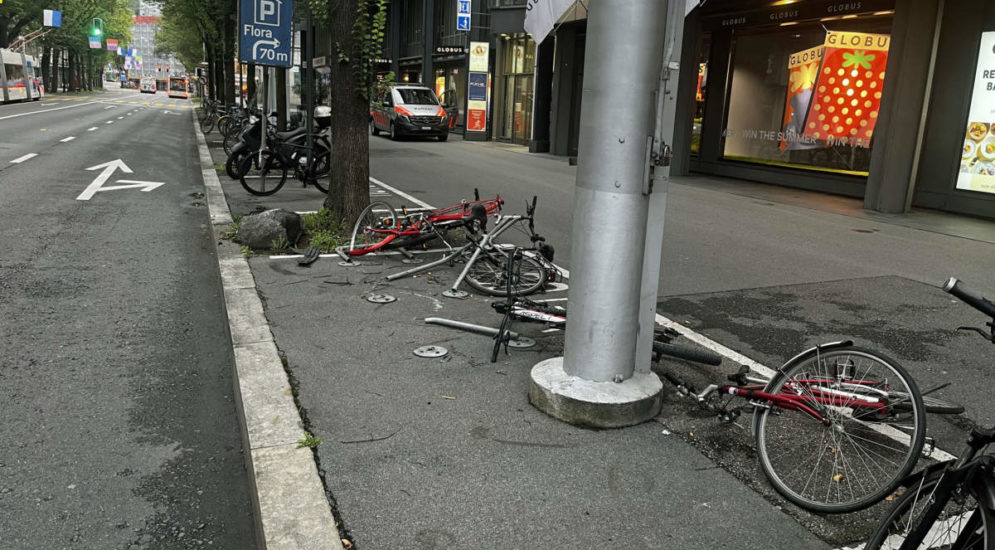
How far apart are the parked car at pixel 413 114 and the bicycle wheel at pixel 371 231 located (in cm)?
1922

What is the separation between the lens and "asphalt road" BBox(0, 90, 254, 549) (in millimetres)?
3193

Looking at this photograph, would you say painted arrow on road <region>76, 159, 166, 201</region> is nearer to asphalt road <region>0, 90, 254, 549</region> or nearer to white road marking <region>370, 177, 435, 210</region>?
asphalt road <region>0, 90, 254, 549</region>

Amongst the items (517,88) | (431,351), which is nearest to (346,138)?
(431,351)

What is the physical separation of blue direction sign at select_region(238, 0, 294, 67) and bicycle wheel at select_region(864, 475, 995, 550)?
1008 cm

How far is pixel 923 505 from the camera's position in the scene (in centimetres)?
239

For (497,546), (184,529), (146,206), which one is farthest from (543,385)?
(146,206)

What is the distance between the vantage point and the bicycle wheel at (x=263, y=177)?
11.9m

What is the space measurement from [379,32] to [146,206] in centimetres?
502

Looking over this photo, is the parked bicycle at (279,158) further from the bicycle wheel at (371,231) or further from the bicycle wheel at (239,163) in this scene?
the bicycle wheel at (371,231)

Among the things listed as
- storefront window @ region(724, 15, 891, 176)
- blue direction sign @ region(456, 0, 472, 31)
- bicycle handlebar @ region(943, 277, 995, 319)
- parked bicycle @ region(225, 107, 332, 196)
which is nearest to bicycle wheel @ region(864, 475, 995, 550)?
bicycle handlebar @ region(943, 277, 995, 319)

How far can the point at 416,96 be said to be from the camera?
28703 mm

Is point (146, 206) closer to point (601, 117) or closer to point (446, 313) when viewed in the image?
point (446, 313)

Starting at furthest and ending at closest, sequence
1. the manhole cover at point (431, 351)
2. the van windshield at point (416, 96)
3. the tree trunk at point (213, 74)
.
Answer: the tree trunk at point (213, 74)
the van windshield at point (416, 96)
the manhole cover at point (431, 351)

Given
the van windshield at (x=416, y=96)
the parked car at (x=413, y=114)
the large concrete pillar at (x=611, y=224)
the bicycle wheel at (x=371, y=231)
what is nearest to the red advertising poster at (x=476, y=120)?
the parked car at (x=413, y=114)
